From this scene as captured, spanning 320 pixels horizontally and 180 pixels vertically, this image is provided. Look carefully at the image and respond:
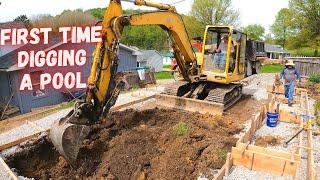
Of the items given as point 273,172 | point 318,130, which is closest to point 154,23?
point 273,172

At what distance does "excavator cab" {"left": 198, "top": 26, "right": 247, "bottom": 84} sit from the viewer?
10.8 m

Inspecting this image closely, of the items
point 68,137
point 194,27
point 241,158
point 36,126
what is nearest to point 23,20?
point 194,27

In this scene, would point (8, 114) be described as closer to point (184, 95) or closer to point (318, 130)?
point (184, 95)

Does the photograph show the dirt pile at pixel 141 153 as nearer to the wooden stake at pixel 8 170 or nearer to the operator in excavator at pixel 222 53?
the wooden stake at pixel 8 170

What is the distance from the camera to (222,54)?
11055 millimetres

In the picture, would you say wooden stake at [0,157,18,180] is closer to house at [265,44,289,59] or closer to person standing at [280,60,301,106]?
person standing at [280,60,301,106]

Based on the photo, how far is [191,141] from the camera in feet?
25.6

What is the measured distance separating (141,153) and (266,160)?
2605 mm

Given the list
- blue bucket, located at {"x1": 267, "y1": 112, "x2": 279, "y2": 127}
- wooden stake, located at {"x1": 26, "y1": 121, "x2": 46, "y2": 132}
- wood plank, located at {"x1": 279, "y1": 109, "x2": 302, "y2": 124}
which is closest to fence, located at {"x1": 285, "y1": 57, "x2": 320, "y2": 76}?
wood plank, located at {"x1": 279, "y1": 109, "x2": 302, "y2": 124}

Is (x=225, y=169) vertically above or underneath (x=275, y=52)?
underneath

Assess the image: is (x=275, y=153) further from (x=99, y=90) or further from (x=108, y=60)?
(x=108, y=60)

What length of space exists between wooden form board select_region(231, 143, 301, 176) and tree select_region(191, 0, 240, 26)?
47413mm

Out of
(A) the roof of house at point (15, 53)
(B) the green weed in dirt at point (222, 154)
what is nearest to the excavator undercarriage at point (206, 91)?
(B) the green weed in dirt at point (222, 154)

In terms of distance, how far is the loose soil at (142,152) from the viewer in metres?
6.60
